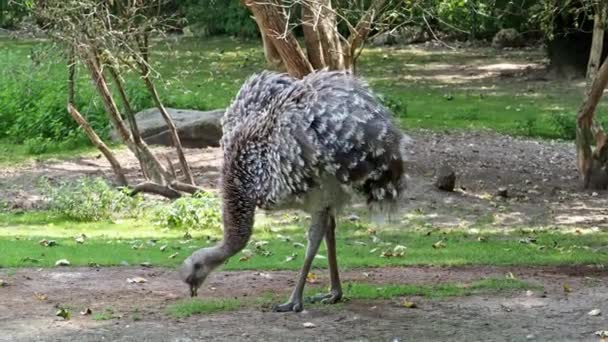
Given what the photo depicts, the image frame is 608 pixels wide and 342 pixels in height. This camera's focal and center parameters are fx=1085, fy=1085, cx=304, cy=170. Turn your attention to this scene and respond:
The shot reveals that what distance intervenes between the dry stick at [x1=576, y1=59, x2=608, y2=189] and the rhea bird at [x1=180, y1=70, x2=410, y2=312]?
662 cm

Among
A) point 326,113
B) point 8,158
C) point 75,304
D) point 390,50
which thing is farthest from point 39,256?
point 390,50

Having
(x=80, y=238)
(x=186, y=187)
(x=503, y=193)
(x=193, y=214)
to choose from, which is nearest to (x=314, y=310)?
(x=80, y=238)

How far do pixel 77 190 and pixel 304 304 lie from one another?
574 cm

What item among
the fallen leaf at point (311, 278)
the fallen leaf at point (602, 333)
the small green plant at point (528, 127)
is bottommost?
the small green plant at point (528, 127)

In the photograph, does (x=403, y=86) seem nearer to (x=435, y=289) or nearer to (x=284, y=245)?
(x=284, y=245)

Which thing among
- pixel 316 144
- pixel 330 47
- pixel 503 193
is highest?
pixel 330 47

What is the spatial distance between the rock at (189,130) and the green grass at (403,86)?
695mm

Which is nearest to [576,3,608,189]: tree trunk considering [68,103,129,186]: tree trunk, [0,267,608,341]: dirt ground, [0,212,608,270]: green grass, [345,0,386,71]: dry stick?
[0,212,608,270]: green grass

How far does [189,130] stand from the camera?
17.2 m

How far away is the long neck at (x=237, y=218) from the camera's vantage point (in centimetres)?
782

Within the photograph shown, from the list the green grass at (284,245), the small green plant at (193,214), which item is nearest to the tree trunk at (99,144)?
the green grass at (284,245)

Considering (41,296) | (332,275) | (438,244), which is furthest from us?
(438,244)

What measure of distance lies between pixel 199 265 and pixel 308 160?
43.1 inches

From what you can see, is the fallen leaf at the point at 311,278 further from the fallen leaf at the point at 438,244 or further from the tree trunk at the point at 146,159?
the tree trunk at the point at 146,159
